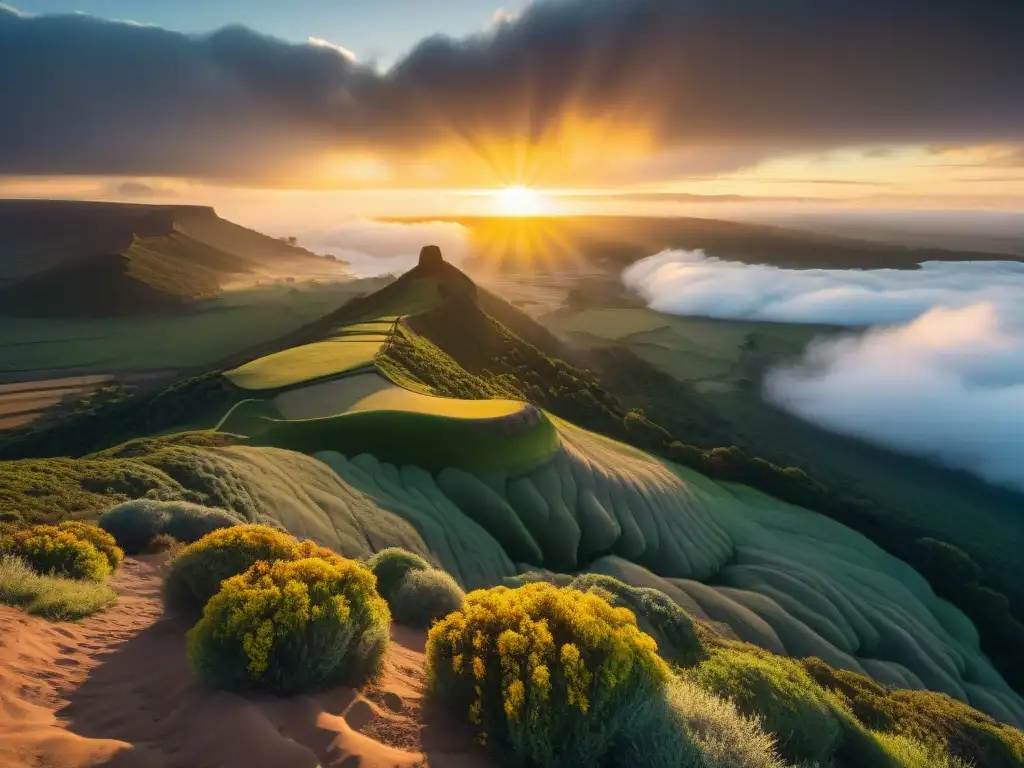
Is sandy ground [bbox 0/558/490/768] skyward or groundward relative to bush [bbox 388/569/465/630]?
skyward

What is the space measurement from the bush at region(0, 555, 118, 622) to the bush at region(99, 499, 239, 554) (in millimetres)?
3494

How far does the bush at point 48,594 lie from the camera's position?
30.5ft

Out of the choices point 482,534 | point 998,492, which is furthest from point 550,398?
point 998,492

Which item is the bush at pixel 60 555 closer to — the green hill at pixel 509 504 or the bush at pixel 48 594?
the bush at pixel 48 594

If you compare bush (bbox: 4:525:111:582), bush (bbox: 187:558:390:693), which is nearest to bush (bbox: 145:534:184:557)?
bush (bbox: 4:525:111:582)

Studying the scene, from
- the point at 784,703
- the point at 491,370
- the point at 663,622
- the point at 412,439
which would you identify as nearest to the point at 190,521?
the point at 663,622

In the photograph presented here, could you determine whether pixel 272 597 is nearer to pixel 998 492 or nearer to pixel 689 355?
pixel 998 492

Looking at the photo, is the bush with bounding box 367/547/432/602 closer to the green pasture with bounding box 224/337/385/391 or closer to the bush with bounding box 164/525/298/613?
the bush with bounding box 164/525/298/613

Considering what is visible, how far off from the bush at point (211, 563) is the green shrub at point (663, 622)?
265 inches

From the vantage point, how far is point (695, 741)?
757 centimetres

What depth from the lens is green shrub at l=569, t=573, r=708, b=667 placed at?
44.5 ft

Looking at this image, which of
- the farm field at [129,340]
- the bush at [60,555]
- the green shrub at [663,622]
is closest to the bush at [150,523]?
the bush at [60,555]

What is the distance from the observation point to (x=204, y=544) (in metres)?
10.4

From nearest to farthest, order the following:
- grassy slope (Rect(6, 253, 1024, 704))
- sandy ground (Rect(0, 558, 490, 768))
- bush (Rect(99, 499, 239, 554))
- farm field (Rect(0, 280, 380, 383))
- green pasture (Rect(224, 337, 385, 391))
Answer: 1. sandy ground (Rect(0, 558, 490, 768))
2. bush (Rect(99, 499, 239, 554))
3. green pasture (Rect(224, 337, 385, 391))
4. grassy slope (Rect(6, 253, 1024, 704))
5. farm field (Rect(0, 280, 380, 383))
